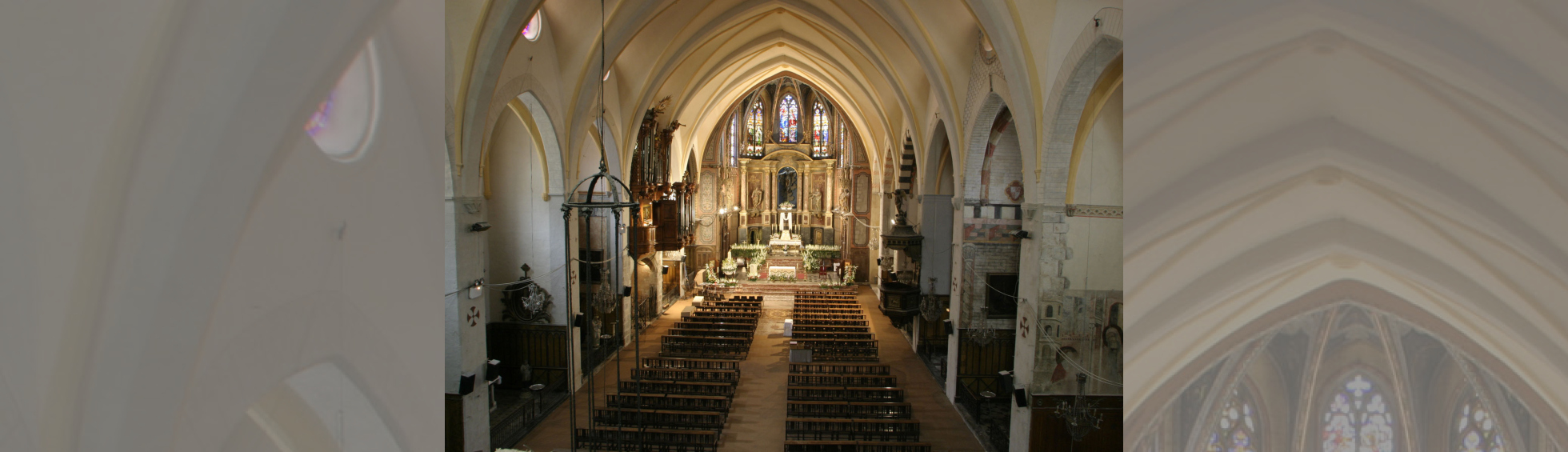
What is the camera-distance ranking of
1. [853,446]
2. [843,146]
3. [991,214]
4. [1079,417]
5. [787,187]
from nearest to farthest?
[1079,417] < [853,446] < [991,214] < [843,146] < [787,187]

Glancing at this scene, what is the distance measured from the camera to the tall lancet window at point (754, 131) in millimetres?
33469

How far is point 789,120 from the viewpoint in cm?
3391

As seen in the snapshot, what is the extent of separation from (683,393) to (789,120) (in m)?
22.0

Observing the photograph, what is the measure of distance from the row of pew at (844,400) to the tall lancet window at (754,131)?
48.5 feet

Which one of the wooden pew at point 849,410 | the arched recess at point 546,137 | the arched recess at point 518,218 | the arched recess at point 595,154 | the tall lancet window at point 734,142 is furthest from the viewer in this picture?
the tall lancet window at point 734,142

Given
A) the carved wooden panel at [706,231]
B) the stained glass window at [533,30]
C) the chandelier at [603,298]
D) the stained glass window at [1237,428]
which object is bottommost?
the chandelier at [603,298]

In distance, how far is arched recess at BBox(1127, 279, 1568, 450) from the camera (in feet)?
4.54

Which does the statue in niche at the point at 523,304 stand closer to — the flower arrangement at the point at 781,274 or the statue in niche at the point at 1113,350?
the statue in niche at the point at 1113,350

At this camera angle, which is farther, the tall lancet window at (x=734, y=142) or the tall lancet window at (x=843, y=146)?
the tall lancet window at (x=734, y=142)

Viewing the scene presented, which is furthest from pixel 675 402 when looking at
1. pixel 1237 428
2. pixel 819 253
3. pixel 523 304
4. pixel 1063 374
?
pixel 819 253

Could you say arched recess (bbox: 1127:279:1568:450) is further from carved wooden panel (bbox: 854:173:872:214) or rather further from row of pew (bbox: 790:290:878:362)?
carved wooden panel (bbox: 854:173:872:214)

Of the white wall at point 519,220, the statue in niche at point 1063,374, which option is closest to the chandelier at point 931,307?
the statue in niche at point 1063,374

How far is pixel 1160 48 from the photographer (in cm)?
152

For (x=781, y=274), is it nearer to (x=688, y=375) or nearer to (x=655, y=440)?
(x=688, y=375)
